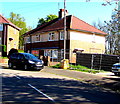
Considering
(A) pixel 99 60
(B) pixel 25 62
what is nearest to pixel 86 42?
(A) pixel 99 60

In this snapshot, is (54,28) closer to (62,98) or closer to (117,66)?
(117,66)

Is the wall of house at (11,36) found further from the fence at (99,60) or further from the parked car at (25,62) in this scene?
the parked car at (25,62)

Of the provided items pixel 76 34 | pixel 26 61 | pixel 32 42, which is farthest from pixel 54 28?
pixel 26 61

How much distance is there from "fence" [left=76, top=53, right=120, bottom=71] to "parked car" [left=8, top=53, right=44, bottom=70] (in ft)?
21.4

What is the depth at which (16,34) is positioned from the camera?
4712cm

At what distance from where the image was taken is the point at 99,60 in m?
23.2

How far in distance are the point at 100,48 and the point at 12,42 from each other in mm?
19988

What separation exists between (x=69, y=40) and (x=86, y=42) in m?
4.23

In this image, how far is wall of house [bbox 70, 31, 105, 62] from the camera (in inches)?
1212

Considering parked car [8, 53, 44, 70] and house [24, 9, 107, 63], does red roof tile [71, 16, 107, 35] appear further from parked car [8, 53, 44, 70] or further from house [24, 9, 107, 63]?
parked car [8, 53, 44, 70]

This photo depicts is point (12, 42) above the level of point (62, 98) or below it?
above

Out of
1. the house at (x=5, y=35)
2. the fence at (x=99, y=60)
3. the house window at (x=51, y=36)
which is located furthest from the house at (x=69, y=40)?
the house at (x=5, y=35)

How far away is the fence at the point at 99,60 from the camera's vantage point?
21763mm

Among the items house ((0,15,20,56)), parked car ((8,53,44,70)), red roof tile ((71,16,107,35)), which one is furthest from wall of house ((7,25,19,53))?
parked car ((8,53,44,70))
